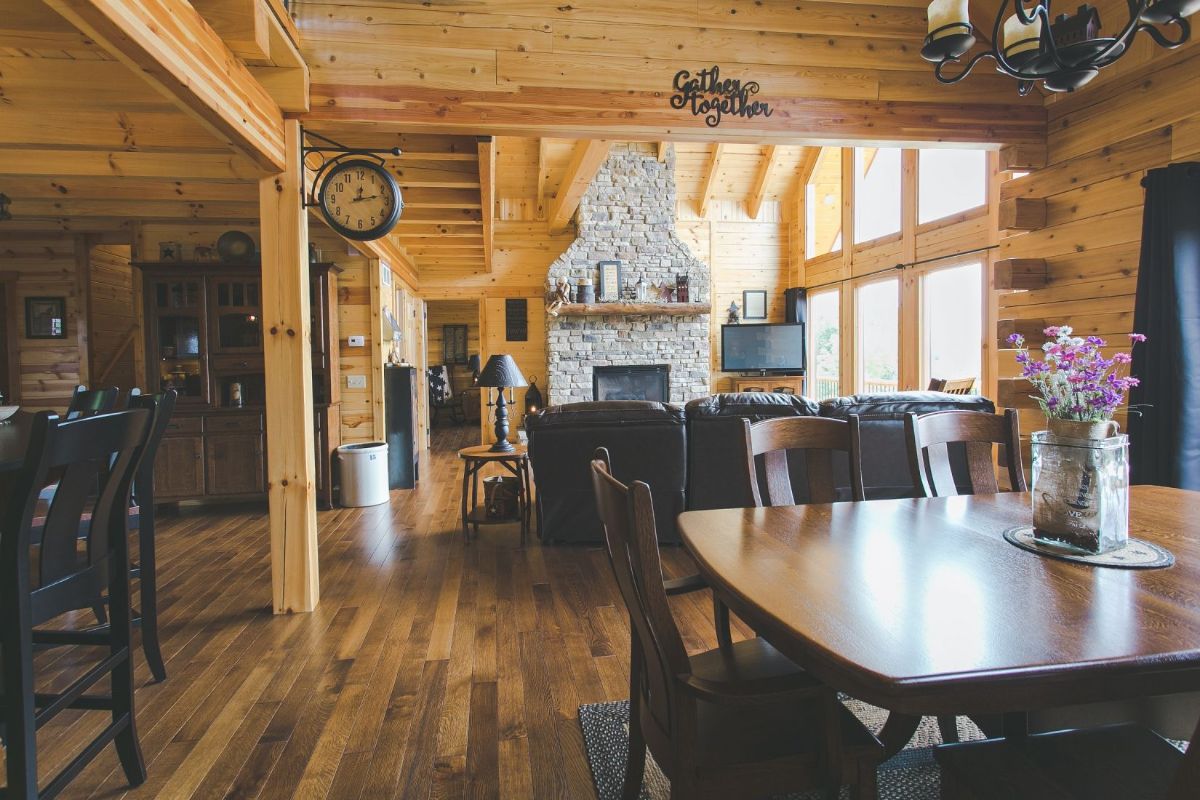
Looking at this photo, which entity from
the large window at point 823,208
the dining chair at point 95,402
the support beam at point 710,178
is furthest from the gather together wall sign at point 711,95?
the large window at point 823,208

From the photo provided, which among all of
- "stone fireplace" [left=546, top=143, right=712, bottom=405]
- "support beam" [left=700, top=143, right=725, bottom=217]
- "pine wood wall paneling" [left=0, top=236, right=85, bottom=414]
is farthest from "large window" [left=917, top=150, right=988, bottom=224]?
"pine wood wall paneling" [left=0, top=236, right=85, bottom=414]

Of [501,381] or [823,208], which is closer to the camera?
[501,381]

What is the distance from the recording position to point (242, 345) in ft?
16.3

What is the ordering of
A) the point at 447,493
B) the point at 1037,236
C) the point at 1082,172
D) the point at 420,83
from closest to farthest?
the point at 420,83 < the point at 1082,172 < the point at 1037,236 < the point at 447,493

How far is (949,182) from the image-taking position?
683cm

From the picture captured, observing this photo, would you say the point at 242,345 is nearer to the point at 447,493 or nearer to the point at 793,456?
the point at 447,493

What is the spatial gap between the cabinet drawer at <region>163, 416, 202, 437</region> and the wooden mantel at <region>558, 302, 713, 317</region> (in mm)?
4528

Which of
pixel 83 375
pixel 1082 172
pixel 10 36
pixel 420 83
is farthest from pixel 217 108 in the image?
pixel 83 375

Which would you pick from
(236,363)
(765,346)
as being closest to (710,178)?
(765,346)

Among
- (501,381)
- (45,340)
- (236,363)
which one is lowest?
(501,381)

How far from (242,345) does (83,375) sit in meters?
1.84

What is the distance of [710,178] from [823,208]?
A: 6.12ft

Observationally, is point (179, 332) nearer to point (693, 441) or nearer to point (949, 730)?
point (693, 441)

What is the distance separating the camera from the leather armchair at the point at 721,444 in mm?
3588
